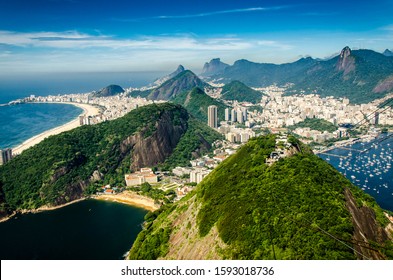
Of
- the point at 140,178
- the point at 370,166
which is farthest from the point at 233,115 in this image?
the point at 140,178

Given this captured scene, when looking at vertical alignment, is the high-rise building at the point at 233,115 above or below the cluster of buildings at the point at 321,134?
above

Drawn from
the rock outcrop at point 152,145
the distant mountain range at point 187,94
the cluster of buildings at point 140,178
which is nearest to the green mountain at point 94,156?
the rock outcrop at point 152,145

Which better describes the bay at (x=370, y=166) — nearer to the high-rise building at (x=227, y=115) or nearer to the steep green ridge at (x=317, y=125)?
the steep green ridge at (x=317, y=125)

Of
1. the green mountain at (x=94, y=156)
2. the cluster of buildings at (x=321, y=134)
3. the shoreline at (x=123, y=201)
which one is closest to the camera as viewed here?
the shoreline at (x=123, y=201)

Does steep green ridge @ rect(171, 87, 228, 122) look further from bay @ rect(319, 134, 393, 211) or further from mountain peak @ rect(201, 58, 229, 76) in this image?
mountain peak @ rect(201, 58, 229, 76)

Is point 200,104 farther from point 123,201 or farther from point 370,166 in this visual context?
point 123,201

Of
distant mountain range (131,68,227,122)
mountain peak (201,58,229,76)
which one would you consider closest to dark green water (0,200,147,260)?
distant mountain range (131,68,227,122)

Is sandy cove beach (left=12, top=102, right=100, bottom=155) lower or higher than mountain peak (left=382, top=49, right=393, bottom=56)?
lower
